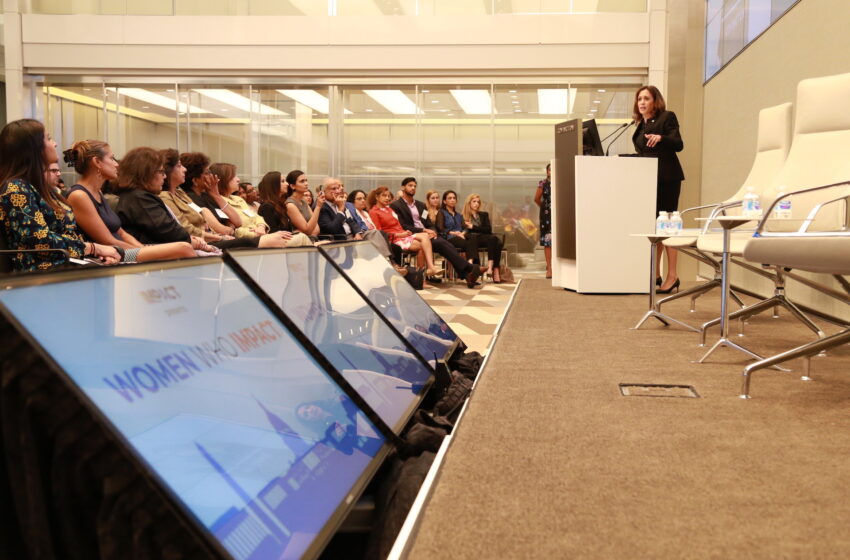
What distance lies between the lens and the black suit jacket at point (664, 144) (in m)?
5.31

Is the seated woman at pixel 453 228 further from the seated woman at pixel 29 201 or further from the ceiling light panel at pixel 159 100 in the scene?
the seated woman at pixel 29 201

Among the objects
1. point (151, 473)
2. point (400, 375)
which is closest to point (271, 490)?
point (151, 473)

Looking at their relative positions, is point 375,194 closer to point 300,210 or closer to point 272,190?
point 300,210

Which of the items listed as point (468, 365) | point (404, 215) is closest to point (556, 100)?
point (404, 215)

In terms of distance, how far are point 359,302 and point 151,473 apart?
1332mm

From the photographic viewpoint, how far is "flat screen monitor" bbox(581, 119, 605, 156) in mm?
5570

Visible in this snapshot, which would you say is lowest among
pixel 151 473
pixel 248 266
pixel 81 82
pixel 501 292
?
pixel 501 292

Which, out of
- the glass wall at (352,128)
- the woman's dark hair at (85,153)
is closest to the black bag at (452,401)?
the woman's dark hair at (85,153)

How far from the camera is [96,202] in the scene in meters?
3.61

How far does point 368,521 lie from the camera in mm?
1409

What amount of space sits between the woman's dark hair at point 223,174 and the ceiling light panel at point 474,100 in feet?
15.9

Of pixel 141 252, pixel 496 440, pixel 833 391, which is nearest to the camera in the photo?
pixel 496 440

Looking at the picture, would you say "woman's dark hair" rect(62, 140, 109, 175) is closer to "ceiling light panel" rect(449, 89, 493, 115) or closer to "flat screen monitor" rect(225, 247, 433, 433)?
"flat screen monitor" rect(225, 247, 433, 433)

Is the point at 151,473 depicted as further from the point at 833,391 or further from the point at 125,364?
the point at 833,391
